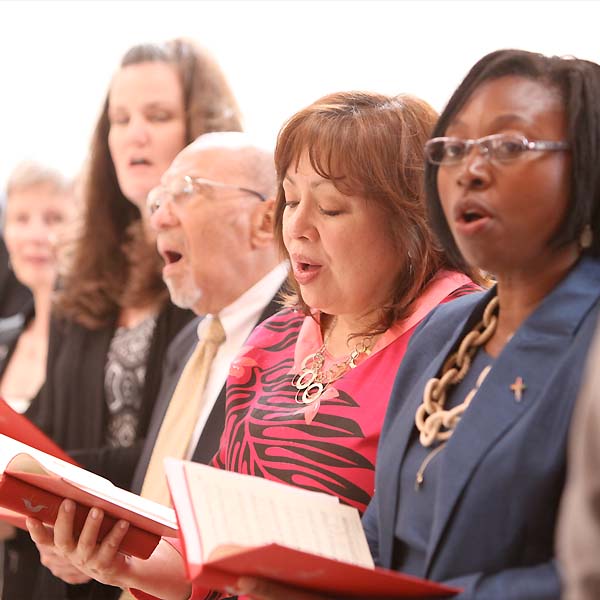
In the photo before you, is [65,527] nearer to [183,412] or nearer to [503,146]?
[183,412]

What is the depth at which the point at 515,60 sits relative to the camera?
135 centimetres

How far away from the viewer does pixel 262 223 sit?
2.59 m

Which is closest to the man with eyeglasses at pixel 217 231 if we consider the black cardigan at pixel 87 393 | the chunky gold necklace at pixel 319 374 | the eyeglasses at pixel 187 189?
the eyeglasses at pixel 187 189

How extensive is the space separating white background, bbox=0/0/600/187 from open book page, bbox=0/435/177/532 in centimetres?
111

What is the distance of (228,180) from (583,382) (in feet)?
4.84

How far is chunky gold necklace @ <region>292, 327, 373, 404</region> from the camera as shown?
1.82 metres

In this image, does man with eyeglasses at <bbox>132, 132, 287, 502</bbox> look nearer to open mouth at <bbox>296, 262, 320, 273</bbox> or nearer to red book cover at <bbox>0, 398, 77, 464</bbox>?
red book cover at <bbox>0, 398, 77, 464</bbox>

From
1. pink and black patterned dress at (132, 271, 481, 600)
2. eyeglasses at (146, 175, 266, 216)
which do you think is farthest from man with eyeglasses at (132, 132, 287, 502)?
pink and black patterned dress at (132, 271, 481, 600)

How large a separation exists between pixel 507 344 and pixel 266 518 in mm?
364

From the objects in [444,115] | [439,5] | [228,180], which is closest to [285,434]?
[444,115]

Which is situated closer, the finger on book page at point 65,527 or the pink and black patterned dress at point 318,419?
the pink and black patterned dress at point 318,419

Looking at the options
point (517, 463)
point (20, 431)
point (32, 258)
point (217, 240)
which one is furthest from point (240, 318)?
point (32, 258)

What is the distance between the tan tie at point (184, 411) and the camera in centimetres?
240

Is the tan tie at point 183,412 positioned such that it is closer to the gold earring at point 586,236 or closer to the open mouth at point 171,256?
the open mouth at point 171,256
